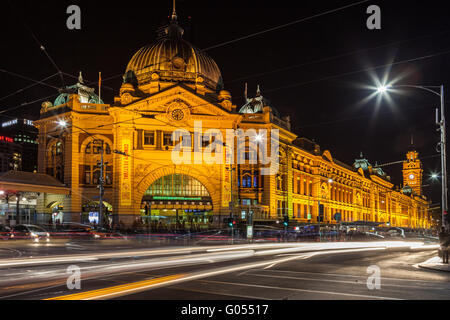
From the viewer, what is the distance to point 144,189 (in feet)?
203

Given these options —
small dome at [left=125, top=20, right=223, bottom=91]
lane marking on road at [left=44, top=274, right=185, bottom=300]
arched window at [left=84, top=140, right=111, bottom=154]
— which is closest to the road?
lane marking on road at [left=44, top=274, right=185, bottom=300]

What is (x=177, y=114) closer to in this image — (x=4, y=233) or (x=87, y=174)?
(x=87, y=174)

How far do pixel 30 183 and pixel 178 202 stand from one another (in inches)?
733

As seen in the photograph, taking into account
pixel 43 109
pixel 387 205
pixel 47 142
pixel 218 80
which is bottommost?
pixel 387 205

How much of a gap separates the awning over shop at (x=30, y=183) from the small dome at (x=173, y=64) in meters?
20.1

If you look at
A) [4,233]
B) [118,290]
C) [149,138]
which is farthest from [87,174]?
[118,290]

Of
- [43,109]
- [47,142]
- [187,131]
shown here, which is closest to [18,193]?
[47,142]

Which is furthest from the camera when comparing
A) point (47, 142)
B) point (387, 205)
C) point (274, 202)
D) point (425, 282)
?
point (387, 205)

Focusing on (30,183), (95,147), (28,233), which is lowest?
(28,233)

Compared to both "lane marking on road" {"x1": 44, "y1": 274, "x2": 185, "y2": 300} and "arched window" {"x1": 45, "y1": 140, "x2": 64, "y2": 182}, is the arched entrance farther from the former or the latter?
"lane marking on road" {"x1": 44, "y1": 274, "x2": 185, "y2": 300}

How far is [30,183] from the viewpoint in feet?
191

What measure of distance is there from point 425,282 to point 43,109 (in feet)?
212
